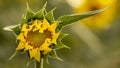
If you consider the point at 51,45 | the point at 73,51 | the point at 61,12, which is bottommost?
the point at 73,51

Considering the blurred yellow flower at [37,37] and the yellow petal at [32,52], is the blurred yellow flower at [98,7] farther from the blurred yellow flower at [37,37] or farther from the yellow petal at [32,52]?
the yellow petal at [32,52]

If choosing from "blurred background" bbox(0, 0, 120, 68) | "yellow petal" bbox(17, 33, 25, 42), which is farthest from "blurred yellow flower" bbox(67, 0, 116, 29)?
"yellow petal" bbox(17, 33, 25, 42)

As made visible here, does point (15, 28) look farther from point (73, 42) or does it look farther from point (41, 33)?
point (73, 42)

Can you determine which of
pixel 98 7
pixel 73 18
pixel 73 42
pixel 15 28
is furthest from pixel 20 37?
pixel 98 7

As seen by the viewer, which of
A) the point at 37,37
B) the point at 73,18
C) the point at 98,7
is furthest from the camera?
the point at 98,7

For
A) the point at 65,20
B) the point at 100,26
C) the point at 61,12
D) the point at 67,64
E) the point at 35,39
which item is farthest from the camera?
the point at 100,26

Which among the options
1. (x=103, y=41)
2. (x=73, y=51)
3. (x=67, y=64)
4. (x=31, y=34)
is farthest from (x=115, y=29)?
(x=31, y=34)

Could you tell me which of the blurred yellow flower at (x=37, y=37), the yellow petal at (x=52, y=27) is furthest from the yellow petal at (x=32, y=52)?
the yellow petal at (x=52, y=27)

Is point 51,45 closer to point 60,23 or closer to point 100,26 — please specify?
point 60,23
